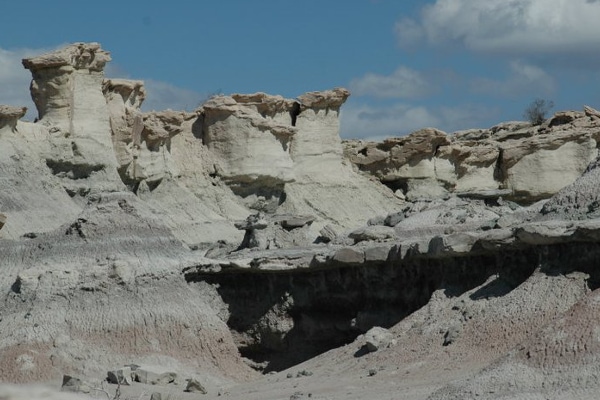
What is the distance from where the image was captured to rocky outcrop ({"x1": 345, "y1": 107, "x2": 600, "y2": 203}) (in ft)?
176

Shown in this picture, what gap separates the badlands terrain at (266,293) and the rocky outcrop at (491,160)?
1620 cm

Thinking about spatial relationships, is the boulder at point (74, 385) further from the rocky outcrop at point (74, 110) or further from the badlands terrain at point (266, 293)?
the rocky outcrop at point (74, 110)

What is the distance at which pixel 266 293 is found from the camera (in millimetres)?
25766

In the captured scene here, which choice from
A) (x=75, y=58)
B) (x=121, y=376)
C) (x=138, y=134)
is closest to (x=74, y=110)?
(x=75, y=58)

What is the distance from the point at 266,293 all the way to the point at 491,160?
31385 mm

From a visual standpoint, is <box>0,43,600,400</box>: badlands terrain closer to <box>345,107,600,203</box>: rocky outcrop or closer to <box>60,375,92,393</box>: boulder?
<box>60,375,92,393</box>: boulder

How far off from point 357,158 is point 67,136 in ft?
57.6

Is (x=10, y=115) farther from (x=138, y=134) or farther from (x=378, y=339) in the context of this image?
(x=378, y=339)

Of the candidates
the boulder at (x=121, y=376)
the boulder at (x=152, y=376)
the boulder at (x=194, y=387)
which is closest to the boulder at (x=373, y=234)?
the boulder at (x=152, y=376)

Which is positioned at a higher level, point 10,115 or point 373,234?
point 10,115

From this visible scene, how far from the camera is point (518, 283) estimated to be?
21.2m

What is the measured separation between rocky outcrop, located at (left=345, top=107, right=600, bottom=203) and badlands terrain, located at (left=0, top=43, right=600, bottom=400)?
16205mm

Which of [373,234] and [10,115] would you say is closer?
[373,234]

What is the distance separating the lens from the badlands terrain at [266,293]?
19.3m
